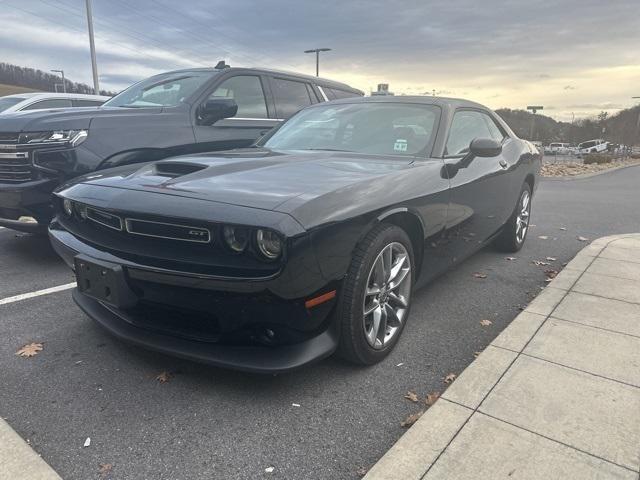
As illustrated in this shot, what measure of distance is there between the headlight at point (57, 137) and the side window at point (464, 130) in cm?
293

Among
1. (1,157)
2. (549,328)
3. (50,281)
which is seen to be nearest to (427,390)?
(549,328)

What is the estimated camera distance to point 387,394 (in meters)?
2.44

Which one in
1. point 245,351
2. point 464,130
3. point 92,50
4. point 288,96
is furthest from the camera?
point 92,50

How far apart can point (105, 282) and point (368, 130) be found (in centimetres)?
208

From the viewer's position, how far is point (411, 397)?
7.90 feet

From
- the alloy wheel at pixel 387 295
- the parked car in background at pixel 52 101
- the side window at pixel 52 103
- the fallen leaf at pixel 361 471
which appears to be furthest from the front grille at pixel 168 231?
the side window at pixel 52 103

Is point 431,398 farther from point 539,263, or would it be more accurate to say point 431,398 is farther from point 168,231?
point 539,263

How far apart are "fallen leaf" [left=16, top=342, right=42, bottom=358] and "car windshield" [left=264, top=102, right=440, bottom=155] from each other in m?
1.98

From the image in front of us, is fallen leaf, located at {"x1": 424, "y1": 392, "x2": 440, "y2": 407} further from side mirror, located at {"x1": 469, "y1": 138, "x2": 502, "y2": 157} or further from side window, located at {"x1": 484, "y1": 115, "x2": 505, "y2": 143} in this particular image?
side window, located at {"x1": 484, "y1": 115, "x2": 505, "y2": 143}

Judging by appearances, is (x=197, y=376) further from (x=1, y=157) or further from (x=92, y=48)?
(x=92, y=48)

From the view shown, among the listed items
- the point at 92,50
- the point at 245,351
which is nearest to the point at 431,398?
the point at 245,351

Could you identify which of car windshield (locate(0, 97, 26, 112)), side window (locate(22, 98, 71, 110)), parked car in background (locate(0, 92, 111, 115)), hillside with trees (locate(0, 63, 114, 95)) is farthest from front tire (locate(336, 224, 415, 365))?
hillside with trees (locate(0, 63, 114, 95))

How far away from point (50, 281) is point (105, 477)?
2574mm

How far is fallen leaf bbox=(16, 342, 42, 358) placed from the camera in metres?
2.77
